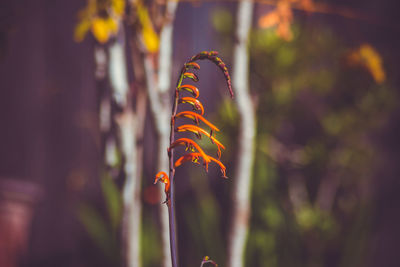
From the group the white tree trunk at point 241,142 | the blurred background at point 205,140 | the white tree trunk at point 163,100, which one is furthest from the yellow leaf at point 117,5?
the white tree trunk at point 241,142

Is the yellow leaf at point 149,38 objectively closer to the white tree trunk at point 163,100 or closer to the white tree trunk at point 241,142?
the white tree trunk at point 163,100

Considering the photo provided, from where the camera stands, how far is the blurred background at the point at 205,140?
700 mm

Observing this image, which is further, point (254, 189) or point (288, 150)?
point (288, 150)

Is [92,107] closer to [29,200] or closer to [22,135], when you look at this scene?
[22,135]

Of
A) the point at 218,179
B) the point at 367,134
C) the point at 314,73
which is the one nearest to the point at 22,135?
the point at 218,179

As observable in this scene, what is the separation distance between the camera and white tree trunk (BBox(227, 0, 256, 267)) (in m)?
0.80

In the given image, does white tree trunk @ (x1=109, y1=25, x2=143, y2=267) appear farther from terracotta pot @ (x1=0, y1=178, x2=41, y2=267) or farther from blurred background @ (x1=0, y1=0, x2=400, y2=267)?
terracotta pot @ (x1=0, y1=178, x2=41, y2=267)

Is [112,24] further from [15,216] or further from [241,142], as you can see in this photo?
[15,216]

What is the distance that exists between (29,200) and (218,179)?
1.13 metres

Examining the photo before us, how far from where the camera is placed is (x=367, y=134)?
1786 mm

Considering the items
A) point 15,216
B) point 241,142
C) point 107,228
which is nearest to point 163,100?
point 241,142

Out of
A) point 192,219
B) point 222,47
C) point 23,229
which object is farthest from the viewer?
point 23,229

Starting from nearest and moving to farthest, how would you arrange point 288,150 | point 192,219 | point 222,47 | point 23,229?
point 192,219, point 222,47, point 288,150, point 23,229

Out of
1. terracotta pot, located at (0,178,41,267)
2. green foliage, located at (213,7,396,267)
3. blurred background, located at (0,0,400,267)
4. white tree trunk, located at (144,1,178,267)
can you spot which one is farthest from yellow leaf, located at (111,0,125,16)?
terracotta pot, located at (0,178,41,267)
